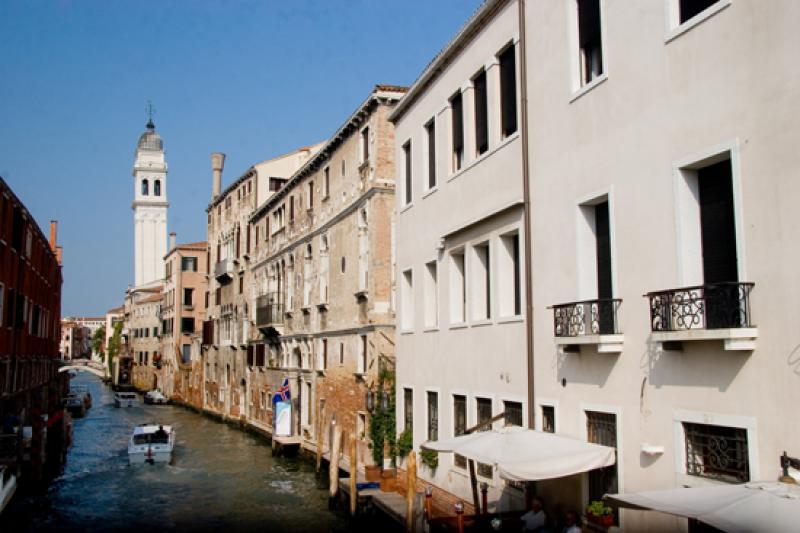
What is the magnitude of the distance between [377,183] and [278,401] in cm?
1106

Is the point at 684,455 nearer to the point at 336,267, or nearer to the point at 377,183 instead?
the point at 377,183

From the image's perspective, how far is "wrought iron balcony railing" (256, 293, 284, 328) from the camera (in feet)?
101

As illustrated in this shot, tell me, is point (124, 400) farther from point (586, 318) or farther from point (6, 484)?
point (586, 318)

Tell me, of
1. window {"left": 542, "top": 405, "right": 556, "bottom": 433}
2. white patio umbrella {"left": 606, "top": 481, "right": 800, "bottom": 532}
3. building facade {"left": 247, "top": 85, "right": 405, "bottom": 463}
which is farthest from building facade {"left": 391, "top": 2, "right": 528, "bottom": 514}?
building facade {"left": 247, "top": 85, "right": 405, "bottom": 463}

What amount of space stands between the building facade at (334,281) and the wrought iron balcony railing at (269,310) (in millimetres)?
49

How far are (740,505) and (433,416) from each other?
8856mm

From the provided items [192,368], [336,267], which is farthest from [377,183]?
[192,368]

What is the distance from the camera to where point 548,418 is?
10.0 m

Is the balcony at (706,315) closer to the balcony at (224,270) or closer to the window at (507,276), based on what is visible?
the window at (507,276)

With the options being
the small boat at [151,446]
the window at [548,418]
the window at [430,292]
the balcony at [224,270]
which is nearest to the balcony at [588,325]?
the window at [548,418]

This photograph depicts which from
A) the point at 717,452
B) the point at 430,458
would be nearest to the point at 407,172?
the point at 430,458

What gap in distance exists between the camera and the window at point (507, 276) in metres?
11.4

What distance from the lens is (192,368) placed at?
2060 inches

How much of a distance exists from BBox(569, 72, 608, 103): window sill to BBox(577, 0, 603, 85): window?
0.16 m
